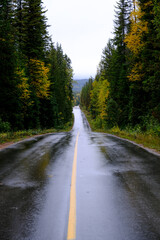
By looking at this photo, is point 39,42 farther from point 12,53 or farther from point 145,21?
point 145,21

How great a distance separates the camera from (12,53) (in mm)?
20328

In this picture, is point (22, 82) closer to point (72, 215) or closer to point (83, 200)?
point (83, 200)

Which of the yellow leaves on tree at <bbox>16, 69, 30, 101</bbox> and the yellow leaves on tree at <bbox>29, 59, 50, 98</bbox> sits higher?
the yellow leaves on tree at <bbox>29, 59, 50, 98</bbox>

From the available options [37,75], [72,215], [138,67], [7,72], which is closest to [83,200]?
[72,215]

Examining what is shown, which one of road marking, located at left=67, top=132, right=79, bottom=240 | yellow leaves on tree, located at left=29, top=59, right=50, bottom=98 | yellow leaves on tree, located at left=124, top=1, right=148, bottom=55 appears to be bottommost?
road marking, located at left=67, top=132, right=79, bottom=240

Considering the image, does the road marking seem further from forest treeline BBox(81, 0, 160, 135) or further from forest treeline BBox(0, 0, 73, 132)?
forest treeline BBox(0, 0, 73, 132)

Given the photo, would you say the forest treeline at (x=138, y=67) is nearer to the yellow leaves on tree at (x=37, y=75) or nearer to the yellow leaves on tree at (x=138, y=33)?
the yellow leaves on tree at (x=138, y=33)

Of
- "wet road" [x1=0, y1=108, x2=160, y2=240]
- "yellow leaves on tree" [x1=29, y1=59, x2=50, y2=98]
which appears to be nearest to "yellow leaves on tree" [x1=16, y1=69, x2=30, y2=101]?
"yellow leaves on tree" [x1=29, y1=59, x2=50, y2=98]

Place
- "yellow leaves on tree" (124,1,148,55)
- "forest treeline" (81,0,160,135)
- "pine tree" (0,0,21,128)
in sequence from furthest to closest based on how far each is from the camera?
"yellow leaves on tree" (124,1,148,55)
"pine tree" (0,0,21,128)
"forest treeline" (81,0,160,135)

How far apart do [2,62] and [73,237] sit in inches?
756

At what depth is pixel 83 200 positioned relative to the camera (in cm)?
418

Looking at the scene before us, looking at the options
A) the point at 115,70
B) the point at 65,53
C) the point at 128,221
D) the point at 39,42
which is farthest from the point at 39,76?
the point at 65,53

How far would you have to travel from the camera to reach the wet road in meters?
3.00

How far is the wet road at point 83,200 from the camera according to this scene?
3.00 metres
